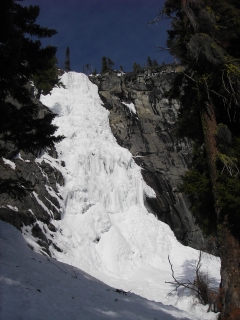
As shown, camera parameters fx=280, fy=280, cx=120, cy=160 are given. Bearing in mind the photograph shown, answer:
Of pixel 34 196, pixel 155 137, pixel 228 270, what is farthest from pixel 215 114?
pixel 155 137

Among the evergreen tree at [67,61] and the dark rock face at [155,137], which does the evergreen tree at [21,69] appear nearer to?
the dark rock face at [155,137]

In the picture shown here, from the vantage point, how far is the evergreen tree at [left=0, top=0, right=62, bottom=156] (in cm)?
691

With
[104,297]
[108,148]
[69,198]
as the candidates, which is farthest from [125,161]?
[104,297]

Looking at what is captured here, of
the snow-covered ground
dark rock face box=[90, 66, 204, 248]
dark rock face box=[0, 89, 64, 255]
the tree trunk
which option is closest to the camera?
the tree trunk

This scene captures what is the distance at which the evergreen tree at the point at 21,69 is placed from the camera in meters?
6.91

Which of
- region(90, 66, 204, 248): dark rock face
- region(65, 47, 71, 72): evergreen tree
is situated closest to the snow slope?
region(90, 66, 204, 248): dark rock face

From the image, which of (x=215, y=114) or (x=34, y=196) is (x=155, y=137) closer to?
(x=34, y=196)

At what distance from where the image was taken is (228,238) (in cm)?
696

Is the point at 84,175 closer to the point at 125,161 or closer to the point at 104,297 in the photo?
the point at 125,161

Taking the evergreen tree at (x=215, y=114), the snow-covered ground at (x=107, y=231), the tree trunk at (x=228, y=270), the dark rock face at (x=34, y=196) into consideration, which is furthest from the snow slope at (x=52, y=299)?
the dark rock face at (x=34, y=196)

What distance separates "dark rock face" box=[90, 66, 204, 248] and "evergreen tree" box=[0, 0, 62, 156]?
18330 mm

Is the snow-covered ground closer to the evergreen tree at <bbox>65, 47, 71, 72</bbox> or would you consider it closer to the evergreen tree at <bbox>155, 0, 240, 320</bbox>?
the evergreen tree at <bbox>155, 0, 240, 320</bbox>

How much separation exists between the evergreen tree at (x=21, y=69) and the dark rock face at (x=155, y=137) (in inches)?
722

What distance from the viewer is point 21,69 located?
8297mm
